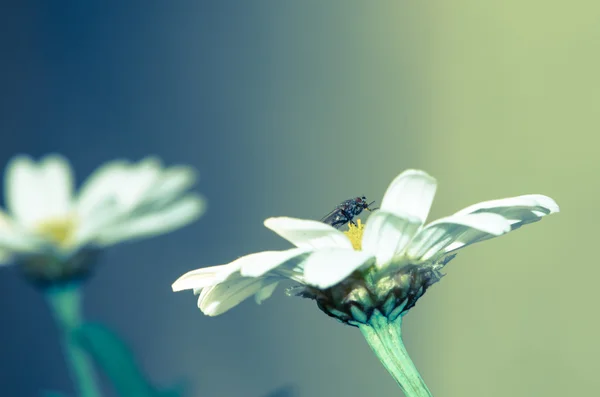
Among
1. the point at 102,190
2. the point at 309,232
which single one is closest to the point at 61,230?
the point at 102,190

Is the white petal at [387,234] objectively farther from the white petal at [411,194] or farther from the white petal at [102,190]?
the white petal at [102,190]

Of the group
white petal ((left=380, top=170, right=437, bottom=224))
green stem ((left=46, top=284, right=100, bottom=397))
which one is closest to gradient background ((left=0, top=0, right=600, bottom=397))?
white petal ((left=380, top=170, right=437, bottom=224))

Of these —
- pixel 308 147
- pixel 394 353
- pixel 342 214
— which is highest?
pixel 308 147

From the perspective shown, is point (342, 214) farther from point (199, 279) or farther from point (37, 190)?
point (37, 190)

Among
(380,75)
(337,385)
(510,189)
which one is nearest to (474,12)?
(380,75)

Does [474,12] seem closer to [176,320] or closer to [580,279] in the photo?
[580,279]

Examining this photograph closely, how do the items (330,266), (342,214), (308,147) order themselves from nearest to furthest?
(330,266)
(342,214)
(308,147)
